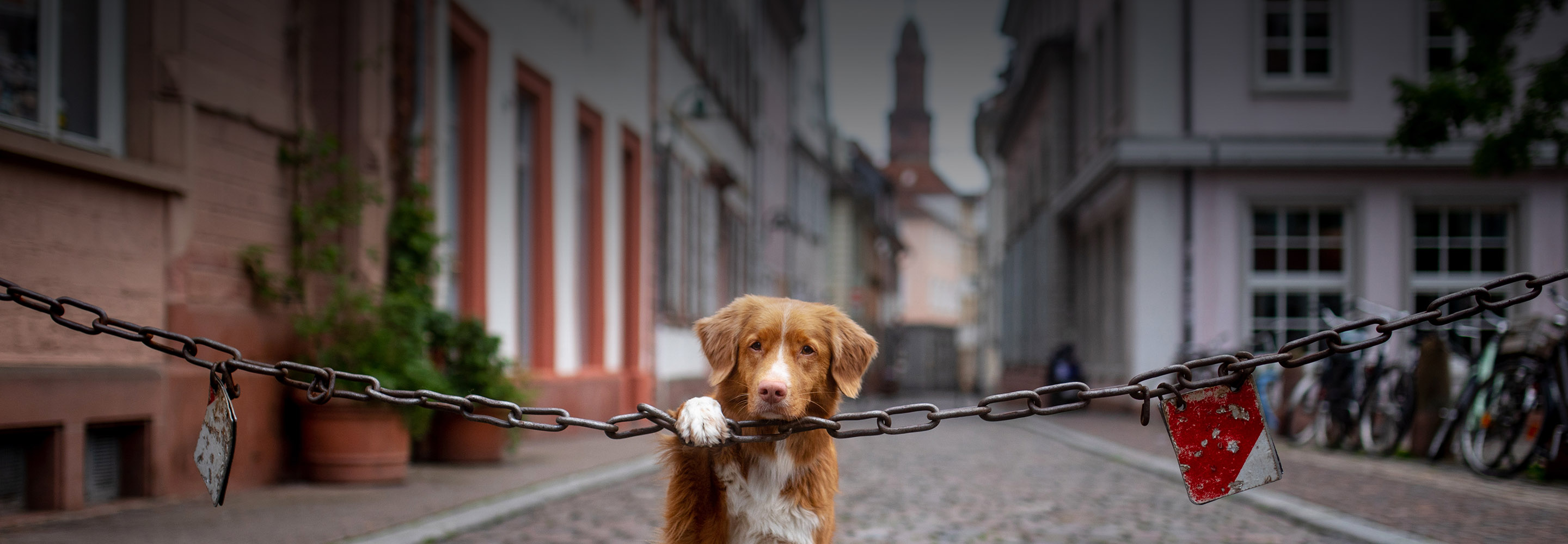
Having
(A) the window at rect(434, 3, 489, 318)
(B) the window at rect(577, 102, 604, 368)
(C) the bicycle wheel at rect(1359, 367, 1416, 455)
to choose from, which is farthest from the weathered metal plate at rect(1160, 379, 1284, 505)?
(B) the window at rect(577, 102, 604, 368)

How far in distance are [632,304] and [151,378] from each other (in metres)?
11.2

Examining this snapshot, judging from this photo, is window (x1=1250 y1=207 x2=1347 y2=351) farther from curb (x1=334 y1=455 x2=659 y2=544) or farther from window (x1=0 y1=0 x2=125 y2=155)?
window (x1=0 y1=0 x2=125 y2=155)

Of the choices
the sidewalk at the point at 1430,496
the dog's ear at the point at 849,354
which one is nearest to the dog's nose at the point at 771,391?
the dog's ear at the point at 849,354

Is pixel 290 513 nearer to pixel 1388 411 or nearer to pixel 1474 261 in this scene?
pixel 1388 411

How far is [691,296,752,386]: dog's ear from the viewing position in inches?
121

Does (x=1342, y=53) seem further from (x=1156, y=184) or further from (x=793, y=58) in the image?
(x=793, y=58)

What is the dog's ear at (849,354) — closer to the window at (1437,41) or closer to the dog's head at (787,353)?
the dog's head at (787,353)

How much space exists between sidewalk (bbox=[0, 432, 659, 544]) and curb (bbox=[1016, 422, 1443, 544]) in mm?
3560

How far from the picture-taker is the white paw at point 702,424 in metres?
2.77

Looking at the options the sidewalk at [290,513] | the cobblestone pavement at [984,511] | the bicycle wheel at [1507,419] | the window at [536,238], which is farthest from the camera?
the window at [536,238]

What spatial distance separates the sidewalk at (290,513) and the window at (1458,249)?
13.3m

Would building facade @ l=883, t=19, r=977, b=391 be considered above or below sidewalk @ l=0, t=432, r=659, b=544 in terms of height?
above

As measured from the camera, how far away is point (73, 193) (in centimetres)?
590

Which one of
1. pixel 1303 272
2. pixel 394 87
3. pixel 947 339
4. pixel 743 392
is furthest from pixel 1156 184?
pixel 947 339
